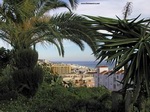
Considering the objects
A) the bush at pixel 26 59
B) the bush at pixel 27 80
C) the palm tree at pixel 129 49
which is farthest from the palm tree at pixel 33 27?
the palm tree at pixel 129 49

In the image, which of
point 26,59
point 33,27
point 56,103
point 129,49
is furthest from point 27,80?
point 129,49

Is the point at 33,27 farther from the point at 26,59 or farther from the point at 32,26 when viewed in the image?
the point at 26,59

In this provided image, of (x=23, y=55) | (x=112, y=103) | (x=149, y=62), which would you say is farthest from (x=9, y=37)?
(x=149, y=62)

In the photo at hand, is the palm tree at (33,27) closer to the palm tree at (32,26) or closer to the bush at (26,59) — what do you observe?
the palm tree at (32,26)

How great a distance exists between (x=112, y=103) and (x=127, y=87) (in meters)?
0.63

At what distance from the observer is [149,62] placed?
7.06m

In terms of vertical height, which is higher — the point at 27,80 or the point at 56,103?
the point at 27,80

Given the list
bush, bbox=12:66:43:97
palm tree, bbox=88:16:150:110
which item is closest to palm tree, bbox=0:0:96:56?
bush, bbox=12:66:43:97

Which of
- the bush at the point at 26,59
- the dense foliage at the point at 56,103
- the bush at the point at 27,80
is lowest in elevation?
the dense foliage at the point at 56,103

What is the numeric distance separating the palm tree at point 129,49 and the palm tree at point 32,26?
4.93 meters

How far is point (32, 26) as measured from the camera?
13.5 meters

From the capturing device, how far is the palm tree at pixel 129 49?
695cm

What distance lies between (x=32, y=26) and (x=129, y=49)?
22.6 ft

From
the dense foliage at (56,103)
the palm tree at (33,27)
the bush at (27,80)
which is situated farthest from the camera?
the palm tree at (33,27)
